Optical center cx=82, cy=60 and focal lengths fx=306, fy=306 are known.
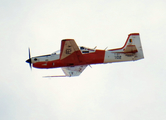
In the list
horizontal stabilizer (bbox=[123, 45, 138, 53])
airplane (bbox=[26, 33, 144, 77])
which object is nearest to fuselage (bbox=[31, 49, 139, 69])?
airplane (bbox=[26, 33, 144, 77])

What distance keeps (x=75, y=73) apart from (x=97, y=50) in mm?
3703

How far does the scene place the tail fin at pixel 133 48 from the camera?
30422mm

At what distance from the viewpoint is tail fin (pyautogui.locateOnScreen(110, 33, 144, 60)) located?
30422mm

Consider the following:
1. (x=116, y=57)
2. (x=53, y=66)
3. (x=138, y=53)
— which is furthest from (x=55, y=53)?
(x=138, y=53)

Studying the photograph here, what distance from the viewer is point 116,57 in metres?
30.8

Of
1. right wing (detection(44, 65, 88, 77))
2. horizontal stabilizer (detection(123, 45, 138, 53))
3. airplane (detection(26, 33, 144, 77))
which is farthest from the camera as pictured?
right wing (detection(44, 65, 88, 77))

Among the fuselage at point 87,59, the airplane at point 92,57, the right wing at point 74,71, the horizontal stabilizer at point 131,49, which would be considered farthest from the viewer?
the right wing at point 74,71

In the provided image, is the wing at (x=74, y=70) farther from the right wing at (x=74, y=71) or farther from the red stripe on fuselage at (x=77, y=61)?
the red stripe on fuselage at (x=77, y=61)

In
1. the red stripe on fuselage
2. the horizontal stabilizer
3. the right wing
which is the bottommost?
the right wing

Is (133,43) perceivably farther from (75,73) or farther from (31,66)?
(31,66)

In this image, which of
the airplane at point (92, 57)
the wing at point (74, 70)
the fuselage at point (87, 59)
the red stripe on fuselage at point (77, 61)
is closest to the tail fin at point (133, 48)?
the airplane at point (92, 57)

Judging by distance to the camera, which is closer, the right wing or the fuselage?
the fuselage

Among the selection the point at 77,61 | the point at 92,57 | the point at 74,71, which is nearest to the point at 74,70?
the point at 74,71

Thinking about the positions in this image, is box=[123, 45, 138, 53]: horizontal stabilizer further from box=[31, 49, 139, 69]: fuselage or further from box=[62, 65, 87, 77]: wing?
box=[62, 65, 87, 77]: wing
